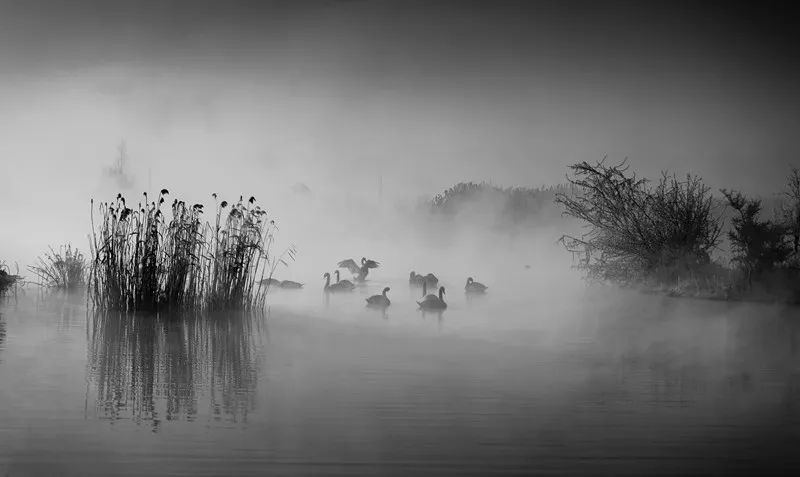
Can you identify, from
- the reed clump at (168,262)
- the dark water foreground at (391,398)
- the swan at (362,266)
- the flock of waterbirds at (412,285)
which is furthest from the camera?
the swan at (362,266)

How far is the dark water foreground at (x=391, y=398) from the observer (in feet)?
12.8

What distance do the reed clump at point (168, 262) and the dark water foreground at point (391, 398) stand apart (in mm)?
432

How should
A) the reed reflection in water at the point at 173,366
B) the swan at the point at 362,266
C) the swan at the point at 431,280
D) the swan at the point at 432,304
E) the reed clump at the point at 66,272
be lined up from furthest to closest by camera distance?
the swan at the point at 362,266 → the swan at the point at 431,280 → the reed clump at the point at 66,272 → the swan at the point at 432,304 → the reed reflection in water at the point at 173,366

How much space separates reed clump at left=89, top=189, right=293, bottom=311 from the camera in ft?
33.4

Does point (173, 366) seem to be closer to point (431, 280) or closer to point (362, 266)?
point (431, 280)

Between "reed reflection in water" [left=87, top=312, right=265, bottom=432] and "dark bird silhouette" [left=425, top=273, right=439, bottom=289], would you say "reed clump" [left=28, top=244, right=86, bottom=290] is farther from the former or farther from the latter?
"dark bird silhouette" [left=425, top=273, right=439, bottom=289]

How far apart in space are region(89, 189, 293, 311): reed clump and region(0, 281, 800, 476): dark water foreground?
1.42 feet

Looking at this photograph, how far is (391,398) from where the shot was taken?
541cm

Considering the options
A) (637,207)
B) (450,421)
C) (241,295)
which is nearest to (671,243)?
(637,207)

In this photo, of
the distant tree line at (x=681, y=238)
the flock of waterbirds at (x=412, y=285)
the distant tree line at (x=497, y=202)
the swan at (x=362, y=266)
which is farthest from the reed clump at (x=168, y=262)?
the distant tree line at (x=497, y=202)

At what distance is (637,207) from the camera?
1508 cm

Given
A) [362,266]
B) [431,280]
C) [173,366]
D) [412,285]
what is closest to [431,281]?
[431,280]

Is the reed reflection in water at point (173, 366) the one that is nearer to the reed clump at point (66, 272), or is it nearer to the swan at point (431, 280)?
the reed clump at point (66, 272)

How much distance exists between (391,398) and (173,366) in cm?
197
